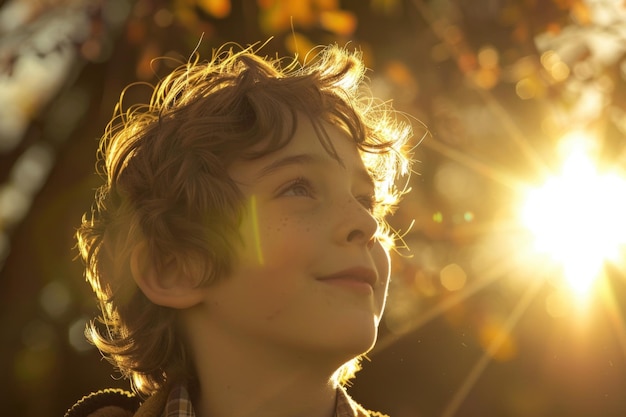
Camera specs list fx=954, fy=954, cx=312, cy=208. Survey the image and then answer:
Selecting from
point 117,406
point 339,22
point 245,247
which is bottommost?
point 245,247

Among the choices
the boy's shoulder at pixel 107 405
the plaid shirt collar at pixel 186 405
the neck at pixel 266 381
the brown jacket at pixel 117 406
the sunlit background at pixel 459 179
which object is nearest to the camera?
the neck at pixel 266 381

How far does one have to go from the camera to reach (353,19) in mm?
7148

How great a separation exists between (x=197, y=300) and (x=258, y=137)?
60cm

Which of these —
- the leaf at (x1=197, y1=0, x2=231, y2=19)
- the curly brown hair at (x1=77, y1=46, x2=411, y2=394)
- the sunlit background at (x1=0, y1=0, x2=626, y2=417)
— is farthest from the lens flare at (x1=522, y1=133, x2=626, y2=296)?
the curly brown hair at (x1=77, y1=46, x2=411, y2=394)

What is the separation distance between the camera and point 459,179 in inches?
296

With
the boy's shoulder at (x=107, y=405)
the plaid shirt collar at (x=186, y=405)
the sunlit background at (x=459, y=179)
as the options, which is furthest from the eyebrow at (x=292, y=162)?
the sunlit background at (x=459, y=179)

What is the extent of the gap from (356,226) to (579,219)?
4569mm

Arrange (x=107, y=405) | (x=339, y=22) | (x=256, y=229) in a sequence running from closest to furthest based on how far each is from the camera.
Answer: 1. (x=256, y=229)
2. (x=107, y=405)
3. (x=339, y=22)

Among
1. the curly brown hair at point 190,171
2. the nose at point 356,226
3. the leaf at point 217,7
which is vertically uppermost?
the leaf at point 217,7

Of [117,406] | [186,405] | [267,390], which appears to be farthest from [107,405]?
[267,390]

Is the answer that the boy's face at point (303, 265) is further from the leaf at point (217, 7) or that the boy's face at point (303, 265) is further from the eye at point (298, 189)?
the leaf at point (217, 7)

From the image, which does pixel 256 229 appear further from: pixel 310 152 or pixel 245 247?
pixel 310 152

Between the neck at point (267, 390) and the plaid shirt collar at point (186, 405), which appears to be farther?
the plaid shirt collar at point (186, 405)

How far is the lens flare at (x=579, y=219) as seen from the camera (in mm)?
7223
